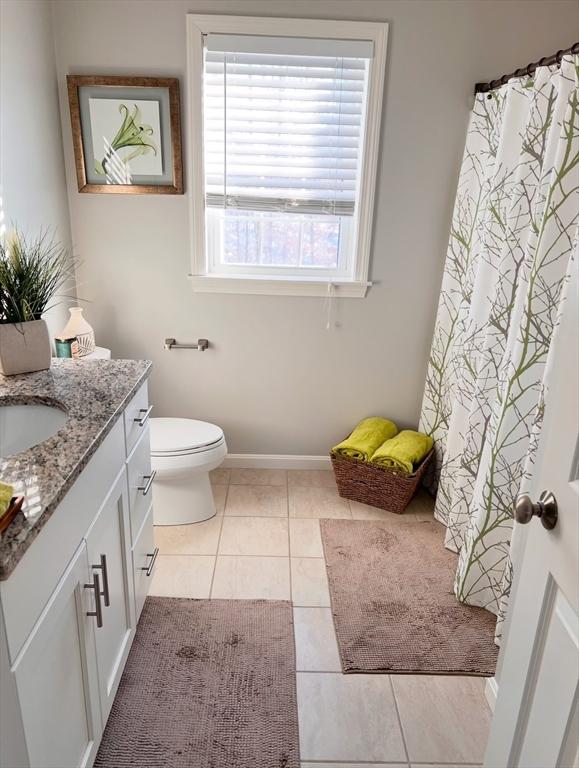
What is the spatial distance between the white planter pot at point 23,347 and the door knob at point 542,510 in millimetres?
1417

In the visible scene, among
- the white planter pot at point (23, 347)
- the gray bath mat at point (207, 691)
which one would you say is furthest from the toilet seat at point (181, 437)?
A: the white planter pot at point (23, 347)

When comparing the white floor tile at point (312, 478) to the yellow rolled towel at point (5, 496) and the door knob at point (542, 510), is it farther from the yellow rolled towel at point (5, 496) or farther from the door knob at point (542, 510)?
the yellow rolled towel at point (5, 496)

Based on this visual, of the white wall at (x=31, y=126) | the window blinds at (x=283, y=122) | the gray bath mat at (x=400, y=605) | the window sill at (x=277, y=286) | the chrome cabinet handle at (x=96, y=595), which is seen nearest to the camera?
the chrome cabinet handle at (x=96, y=595)

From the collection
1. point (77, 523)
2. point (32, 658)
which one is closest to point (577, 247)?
point (77, 523)

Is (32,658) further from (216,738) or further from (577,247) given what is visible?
(577,247)

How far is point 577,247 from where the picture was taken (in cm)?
Result: 134

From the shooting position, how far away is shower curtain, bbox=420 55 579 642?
5.45 feet

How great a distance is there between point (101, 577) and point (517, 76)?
215cm

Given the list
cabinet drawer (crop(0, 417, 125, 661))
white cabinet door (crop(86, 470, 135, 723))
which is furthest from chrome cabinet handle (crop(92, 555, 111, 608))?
cabinet drawer (crop(0, 417, 125, 661))

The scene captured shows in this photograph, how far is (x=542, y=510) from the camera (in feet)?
3.33

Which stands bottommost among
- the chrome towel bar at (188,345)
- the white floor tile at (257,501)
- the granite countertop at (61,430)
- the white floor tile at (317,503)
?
the white floor tile at (317,503)

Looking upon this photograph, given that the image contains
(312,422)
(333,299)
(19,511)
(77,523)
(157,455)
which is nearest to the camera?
(19,511)

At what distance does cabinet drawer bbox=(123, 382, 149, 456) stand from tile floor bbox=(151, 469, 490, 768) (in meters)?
0.74

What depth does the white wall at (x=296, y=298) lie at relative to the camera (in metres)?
2.41
